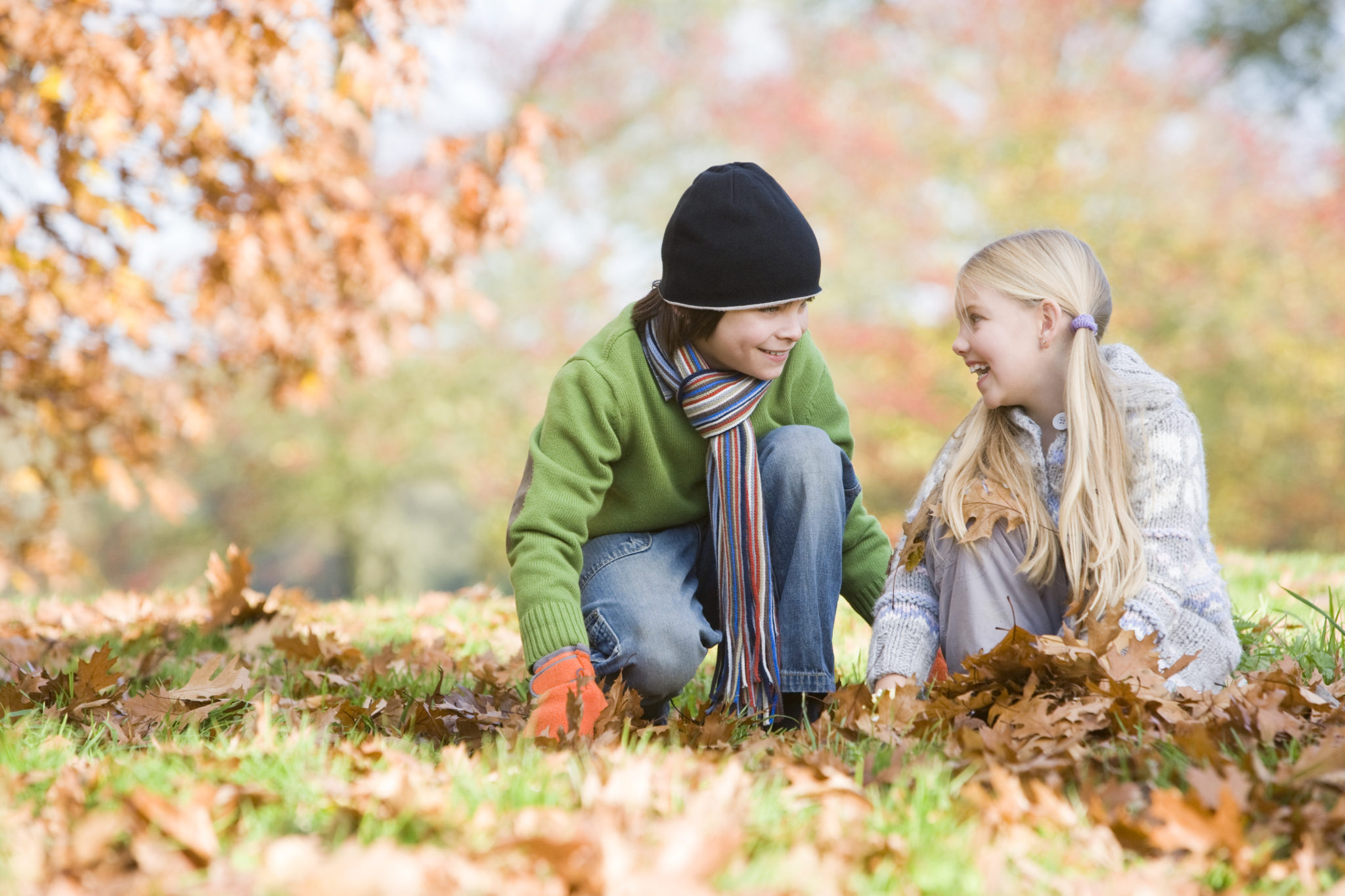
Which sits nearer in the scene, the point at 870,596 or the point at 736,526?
the point at 736,526

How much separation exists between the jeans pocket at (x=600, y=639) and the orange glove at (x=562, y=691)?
112 millimetres

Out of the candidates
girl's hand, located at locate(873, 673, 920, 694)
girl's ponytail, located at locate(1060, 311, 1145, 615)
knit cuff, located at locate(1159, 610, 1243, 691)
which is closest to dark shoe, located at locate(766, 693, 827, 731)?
girl's hand, located at locate(873, 673, 920, 694)

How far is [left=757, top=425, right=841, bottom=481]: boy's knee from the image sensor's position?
2.36 meters

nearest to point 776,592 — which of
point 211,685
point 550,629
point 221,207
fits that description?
point 550,629

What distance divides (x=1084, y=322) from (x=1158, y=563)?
552mm

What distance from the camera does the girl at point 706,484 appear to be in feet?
7.45

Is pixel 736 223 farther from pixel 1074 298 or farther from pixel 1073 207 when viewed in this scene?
pixel 1073 207

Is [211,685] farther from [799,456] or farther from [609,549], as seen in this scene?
[799,456]

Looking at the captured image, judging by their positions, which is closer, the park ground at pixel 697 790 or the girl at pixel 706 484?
the park ground at pixel 697 790

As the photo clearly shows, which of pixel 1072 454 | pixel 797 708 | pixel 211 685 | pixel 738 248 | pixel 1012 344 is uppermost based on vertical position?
pixel 738 248

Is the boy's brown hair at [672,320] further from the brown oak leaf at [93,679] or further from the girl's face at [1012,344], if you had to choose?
the brown oak leaf at [93,679]

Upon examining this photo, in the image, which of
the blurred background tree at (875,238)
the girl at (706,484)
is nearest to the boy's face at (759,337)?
the girl at (706,484)

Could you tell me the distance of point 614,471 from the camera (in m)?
2.51

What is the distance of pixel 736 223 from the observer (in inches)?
89.7
